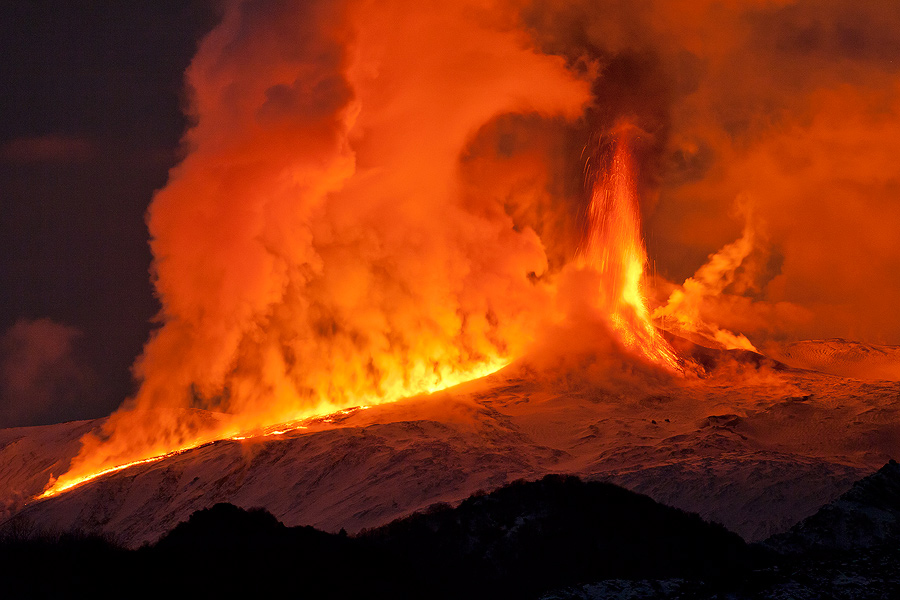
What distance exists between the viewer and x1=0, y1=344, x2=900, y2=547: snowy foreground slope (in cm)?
3800

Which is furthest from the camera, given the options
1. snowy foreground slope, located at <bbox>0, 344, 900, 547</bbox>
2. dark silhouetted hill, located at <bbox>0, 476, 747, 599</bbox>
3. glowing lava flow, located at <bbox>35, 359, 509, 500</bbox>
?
glowing lava flow, located at <bbox>35, 359, 509, 500</bbox>

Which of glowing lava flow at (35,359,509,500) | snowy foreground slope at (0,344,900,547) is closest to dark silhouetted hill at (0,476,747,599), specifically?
snowy foreground slope at (0,344,900,547)

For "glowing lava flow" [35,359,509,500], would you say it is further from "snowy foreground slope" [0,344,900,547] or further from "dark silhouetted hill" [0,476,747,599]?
"dark silhouetted hill" [0,476,747,599]

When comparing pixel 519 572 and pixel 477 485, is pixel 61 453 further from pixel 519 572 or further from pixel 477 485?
pixel 519 572

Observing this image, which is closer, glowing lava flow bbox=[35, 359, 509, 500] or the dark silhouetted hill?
the dark silhouetted hill

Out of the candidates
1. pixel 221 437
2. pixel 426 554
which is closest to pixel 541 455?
pixel 426 554

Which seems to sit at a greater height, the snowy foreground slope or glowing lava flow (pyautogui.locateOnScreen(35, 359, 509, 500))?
glowing lava flow (pyautogui.locateOnScreen(35, 359, 509, 500))

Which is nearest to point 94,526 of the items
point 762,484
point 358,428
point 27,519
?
point 27,519

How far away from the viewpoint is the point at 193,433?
202ft

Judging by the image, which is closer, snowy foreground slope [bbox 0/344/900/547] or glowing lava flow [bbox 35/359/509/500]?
snowy foreground slope [bbox 0/344/900/547]

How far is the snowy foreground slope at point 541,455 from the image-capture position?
38000 millimetres

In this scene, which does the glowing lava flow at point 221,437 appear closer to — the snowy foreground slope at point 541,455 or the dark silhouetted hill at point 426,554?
the snowy foreground slope at point 541,455

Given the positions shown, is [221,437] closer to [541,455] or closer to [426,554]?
[541,455]

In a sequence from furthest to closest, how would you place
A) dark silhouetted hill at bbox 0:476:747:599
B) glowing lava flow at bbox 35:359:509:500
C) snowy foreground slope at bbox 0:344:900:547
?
glowing lava flow at bbox 35:359:509:500 < snowy foreground slope at bbox 0:344:900:547 < dark silhouetted hill at bbox 0:476:747:599
